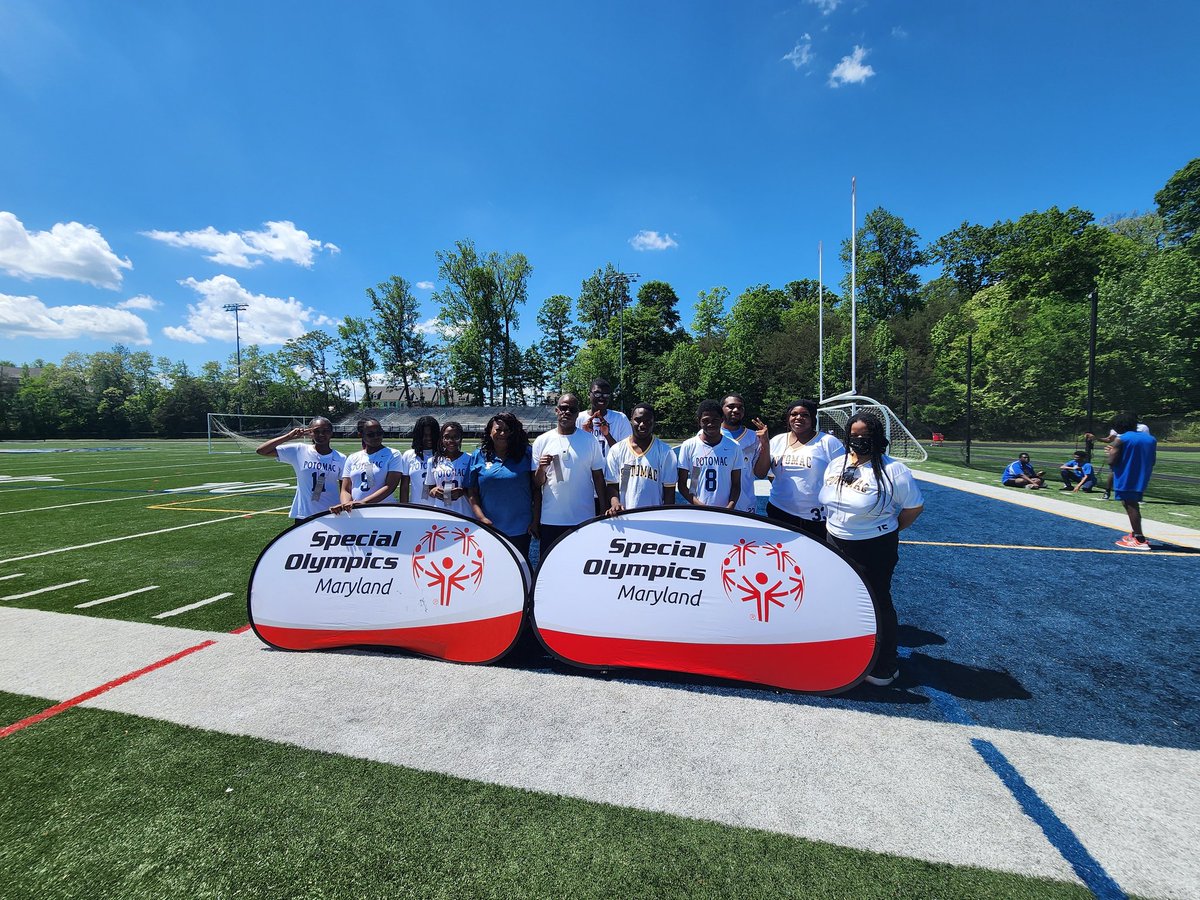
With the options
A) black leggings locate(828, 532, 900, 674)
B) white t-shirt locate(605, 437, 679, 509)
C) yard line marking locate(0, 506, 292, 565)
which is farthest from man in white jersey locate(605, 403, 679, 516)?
yard line marking locate(0, 506, 292, 565)

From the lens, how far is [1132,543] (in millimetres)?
6277

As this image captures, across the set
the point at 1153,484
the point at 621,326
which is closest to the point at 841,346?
the point at 621,326

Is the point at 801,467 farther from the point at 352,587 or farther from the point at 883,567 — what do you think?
the point at 352,587

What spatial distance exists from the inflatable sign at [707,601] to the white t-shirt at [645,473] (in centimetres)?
62

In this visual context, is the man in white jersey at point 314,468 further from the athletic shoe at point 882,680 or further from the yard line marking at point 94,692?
the athletic shoe at point 882,680

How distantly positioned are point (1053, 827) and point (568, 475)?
3110 mm

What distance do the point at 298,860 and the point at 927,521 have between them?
9.47 metres

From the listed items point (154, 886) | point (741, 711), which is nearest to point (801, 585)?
point (741, 711)

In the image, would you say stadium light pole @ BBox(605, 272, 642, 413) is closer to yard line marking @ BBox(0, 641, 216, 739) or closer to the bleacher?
the bleacher

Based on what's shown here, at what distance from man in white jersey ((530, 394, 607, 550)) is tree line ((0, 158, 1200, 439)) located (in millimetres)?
27475

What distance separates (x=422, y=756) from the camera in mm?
2424

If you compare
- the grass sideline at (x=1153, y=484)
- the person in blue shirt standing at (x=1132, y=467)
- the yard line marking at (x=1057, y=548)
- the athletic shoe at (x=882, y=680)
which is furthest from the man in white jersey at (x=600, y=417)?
the grass sideline at (x=1153, y=484)

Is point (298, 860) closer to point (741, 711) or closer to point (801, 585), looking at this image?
point (741, 711)

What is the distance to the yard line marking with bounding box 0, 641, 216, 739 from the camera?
2699 millimetres
